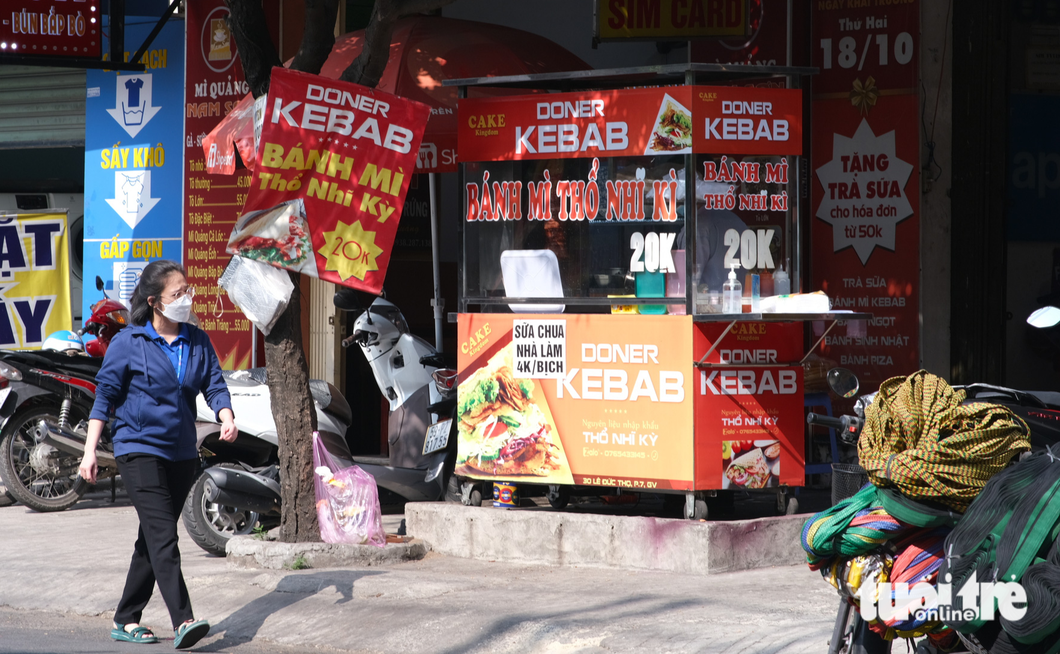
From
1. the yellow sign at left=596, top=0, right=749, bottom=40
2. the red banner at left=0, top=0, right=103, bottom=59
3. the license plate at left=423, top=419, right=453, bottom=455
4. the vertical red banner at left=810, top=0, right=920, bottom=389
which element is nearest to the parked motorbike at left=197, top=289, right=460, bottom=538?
the license plate at left=423, top=419, right=453, bottom=455

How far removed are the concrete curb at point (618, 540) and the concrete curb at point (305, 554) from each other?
48 cm

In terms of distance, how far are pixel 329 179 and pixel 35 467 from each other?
13.7ft

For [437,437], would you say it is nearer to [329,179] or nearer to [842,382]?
[329,179]

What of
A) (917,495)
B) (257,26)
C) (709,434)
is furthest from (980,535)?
(257,26)

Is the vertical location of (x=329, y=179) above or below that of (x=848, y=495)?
above

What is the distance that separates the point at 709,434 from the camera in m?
7.00

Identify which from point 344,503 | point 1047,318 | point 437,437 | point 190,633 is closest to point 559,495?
point 437,437

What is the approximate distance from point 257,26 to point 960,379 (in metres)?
6.13

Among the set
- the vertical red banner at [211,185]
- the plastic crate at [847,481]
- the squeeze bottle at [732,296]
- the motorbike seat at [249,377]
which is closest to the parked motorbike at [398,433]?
the motorbike seat at [249,377]

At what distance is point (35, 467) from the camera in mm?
9570

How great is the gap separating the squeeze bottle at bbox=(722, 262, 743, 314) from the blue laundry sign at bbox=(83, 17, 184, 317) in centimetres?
673

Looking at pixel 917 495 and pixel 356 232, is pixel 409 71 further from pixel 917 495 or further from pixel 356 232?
pixel 917 495

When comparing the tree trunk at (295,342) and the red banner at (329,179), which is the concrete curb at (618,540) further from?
the red banner at (329,179)

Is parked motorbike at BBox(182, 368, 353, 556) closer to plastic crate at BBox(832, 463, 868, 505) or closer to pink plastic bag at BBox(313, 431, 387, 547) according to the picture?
pink plastic bag at BBox(313, 431, 387, 547)
